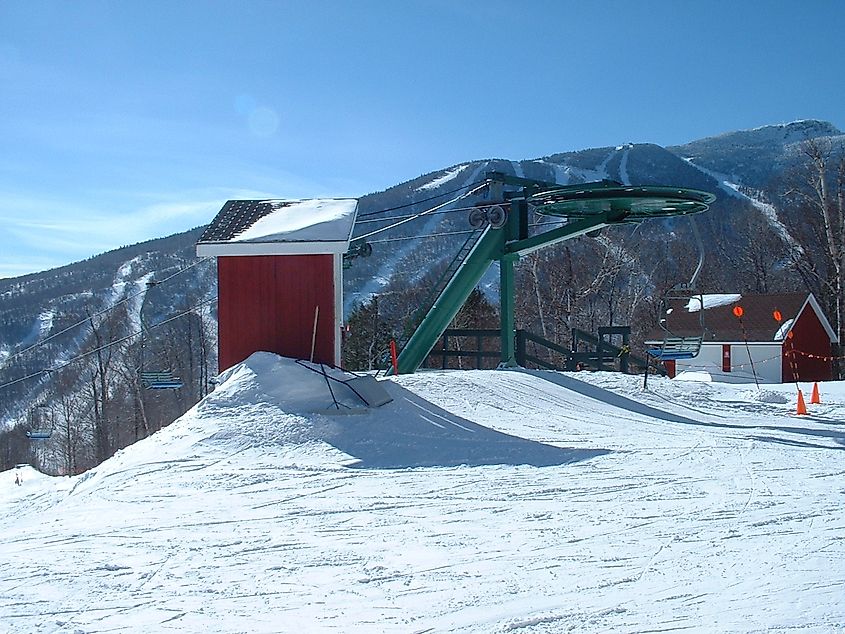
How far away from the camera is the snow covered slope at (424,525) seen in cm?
511

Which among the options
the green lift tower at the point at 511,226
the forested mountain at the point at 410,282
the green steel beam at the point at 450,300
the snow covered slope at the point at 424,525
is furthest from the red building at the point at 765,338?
the snow covered slope at the point at 424,525

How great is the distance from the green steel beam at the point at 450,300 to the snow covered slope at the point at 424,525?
13.5 ft

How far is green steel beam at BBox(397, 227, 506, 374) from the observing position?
18359 millimetres

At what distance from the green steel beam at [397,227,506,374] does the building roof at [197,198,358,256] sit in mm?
3320

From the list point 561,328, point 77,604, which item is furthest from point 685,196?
point 561,328

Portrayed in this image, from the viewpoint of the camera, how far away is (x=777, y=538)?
658 cm

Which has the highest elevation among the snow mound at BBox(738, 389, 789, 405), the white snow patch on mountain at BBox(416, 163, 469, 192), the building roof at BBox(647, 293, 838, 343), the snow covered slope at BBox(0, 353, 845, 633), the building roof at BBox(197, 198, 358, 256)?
the white snow patch on mountain at BBox(416, 163, 469, 192)

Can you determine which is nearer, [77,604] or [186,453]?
[77,604]

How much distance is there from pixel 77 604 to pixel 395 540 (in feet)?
8.48

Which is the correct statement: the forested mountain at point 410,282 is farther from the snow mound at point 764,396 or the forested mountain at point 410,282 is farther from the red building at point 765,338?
the snow mound at point 764,396

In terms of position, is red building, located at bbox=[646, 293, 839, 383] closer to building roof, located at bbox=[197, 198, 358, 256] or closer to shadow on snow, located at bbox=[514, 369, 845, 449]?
shadow on snow, located at bbox=[514, 369, 845, 449]

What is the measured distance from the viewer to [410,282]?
334 ft

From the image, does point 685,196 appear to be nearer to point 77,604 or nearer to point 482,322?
point 77,604

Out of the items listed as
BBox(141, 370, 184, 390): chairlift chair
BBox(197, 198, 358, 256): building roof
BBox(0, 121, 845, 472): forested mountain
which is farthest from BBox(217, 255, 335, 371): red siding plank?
BBox(141, 370, 184, 390): chairlift chair
